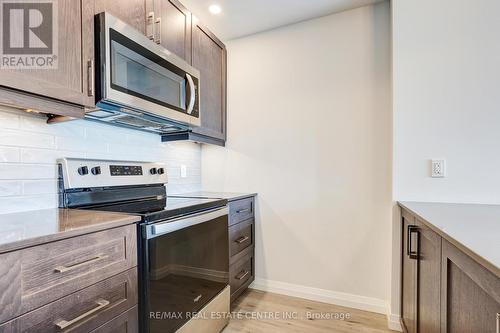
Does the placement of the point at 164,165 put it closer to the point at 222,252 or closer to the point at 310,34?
the point at 222,252

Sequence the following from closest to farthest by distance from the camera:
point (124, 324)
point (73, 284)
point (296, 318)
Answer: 1. point (73, 284)
2. point (124, 324)
3. point (296, 318)

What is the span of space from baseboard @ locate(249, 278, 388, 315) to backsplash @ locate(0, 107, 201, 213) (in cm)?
164

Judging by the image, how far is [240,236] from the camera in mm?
2137

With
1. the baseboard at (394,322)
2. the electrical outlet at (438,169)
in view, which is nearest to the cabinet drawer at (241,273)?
the baseboard at (394,322)

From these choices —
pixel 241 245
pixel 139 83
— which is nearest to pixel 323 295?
pixel 241 245

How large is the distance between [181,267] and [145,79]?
3.47ft

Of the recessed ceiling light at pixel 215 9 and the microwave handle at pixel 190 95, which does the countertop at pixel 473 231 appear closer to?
the microwave handle at pixel 190 95

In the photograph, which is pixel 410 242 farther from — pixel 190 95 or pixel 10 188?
pixel 10 188

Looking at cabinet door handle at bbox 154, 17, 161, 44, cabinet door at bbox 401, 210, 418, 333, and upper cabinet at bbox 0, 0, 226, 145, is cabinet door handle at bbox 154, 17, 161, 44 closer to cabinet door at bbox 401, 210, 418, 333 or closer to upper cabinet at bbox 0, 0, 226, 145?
upper cabinet at bbox 0, 0, 226, 145

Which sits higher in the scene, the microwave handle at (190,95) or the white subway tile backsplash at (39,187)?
the microwave handle at (190,95)

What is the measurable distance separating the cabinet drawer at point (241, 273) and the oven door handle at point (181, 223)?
56 centimetres

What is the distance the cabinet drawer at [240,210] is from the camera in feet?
6.59

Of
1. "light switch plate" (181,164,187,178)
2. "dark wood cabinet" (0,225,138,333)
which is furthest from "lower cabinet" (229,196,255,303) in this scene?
"dark wood cabinet" (0,225,138,333)

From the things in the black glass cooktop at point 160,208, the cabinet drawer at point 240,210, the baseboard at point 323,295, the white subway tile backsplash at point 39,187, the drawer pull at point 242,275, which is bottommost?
the baseboard at point 323,295
